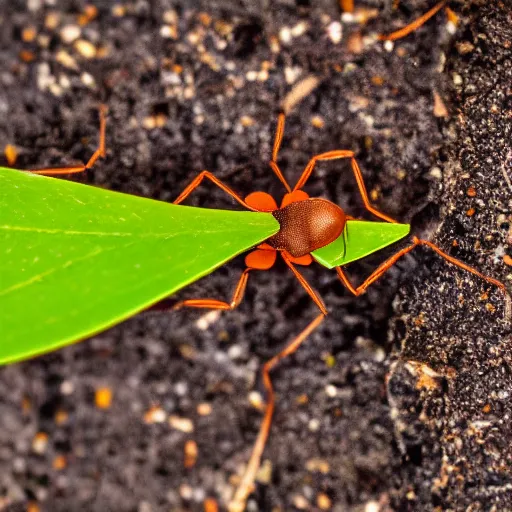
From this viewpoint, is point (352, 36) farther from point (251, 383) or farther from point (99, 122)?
point (251, 383)

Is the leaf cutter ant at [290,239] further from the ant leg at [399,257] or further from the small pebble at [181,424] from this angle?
the small pebble at [181,424]

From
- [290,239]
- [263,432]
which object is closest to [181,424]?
[263,432]

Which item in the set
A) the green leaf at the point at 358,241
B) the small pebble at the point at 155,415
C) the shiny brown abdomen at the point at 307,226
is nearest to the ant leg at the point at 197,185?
the shiny brown abdomen at the point at 307,226

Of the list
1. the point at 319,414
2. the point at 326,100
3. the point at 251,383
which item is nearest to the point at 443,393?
the point at 319,414

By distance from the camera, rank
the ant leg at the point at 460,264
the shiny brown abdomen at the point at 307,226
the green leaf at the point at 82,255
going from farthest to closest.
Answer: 1. the ant leg at the point at 460,264
2. the shiny brown abdomen at the point at 307,226
3. the green leaf at the point at 82,255

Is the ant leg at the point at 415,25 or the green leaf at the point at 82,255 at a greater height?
the ant leg at the point at 415,25

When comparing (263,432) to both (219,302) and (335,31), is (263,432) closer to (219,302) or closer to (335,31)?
(219,302)
